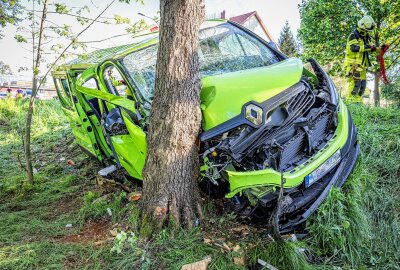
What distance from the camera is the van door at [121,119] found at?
124 inches

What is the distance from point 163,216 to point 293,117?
139 centimetres

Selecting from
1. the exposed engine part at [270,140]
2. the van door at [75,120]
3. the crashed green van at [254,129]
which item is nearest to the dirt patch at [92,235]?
the crashed green van at [254,129]

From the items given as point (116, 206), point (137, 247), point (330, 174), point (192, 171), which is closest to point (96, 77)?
point (116, 206)

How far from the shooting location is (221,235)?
2697 millimetres

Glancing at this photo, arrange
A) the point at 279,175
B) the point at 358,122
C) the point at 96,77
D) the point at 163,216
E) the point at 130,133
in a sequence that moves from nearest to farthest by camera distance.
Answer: the point at 279,175 < the point at 163,216 < the point at 130,133 < the point at 96,77 < the point at 358,122

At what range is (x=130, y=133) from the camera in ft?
10.4

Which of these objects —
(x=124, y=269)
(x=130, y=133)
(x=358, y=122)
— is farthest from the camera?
(x=358, y=122)

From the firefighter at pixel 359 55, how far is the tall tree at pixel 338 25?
2.76 metres

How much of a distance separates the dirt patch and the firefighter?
5.78m

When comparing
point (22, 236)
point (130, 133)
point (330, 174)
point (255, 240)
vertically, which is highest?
point (130, 133)

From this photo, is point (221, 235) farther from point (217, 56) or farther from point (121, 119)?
point (217, 56)

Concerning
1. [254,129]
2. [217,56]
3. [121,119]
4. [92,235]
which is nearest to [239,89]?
[254,129]

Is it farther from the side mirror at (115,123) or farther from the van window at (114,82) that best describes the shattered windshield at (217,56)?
the side mirror at (115,123)

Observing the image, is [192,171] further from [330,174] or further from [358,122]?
[358,122]
